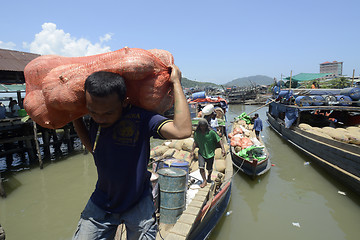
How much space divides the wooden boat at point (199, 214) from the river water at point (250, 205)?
1.11 metres

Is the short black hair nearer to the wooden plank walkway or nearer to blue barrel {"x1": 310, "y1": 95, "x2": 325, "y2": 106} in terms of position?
the wooden plank walkway

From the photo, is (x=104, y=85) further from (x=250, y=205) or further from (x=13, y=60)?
(x=13, y=60)

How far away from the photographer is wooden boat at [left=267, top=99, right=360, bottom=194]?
22.5 feet

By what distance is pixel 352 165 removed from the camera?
22.3ft

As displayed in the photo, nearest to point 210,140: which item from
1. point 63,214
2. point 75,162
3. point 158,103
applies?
point 158,103

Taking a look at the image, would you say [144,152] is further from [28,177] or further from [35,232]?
[28,177]

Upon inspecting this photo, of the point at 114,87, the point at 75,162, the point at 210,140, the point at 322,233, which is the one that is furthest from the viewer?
the point at 75,162

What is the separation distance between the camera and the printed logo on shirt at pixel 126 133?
4.25 ft

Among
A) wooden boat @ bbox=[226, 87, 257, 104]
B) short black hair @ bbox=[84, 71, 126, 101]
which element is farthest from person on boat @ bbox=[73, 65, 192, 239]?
wooden boat @ bbox=[226, 87, 257, 104]

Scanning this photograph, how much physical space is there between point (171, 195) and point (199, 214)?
67cm

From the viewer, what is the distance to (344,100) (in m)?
11.3

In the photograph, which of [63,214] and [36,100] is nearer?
[36,100]

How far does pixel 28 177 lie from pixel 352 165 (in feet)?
40.6

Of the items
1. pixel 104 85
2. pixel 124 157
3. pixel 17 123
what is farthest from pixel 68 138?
pixel 104 85
